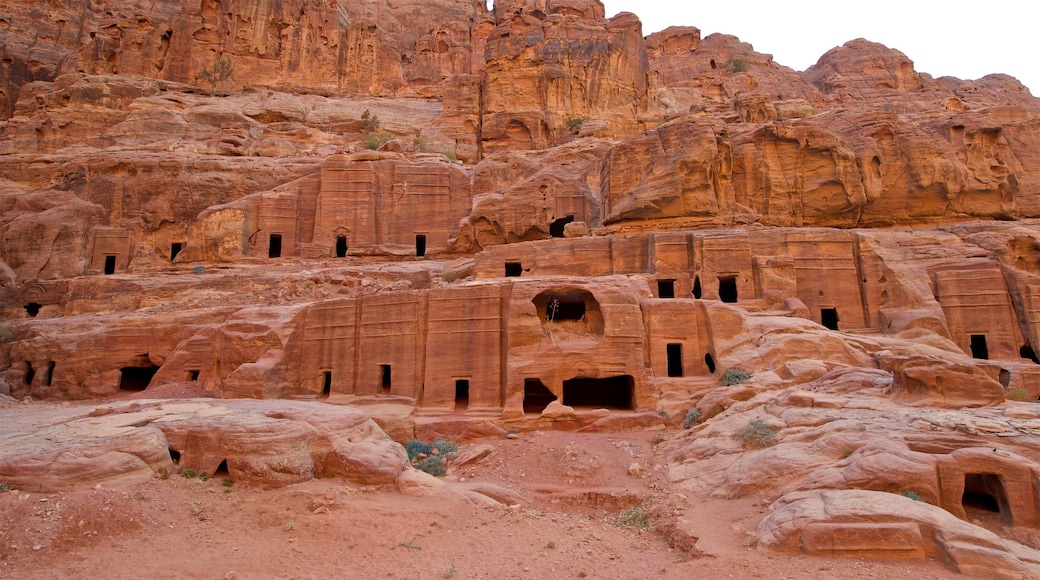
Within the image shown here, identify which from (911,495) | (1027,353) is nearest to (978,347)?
(1027,353)

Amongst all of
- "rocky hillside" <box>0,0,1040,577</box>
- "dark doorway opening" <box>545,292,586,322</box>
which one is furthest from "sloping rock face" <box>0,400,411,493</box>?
"dark doorway opening" <box>545,292,586,322</box>

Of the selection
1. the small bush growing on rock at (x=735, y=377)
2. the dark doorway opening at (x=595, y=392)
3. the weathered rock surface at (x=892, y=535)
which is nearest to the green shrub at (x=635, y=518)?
the weathered rock surface at (x=892, y=535)

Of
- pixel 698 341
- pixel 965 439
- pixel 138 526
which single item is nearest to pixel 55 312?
pixel 138 526

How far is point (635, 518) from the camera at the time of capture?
11.7m

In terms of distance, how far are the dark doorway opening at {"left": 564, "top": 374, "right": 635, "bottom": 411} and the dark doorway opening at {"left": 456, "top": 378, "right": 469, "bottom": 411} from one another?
139 inches

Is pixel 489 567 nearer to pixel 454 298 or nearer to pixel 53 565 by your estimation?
pixel 53 565

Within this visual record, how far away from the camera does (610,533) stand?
1112 centimetres

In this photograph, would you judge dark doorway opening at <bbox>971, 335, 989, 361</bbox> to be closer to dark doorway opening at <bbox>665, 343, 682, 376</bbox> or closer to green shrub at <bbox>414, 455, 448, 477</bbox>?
dark doorway opening at <bbox>665, 343, 682, 376</bbox>

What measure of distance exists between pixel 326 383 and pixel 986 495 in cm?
1778

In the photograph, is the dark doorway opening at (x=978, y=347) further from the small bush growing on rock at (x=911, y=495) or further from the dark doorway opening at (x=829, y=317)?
the small bush growing on rock at (x=911, y=495)

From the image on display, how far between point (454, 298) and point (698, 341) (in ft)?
25.5

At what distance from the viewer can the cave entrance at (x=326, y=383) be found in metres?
20.5

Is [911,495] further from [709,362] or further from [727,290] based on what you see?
[727,290]

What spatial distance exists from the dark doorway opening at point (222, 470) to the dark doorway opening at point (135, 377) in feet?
48.0
